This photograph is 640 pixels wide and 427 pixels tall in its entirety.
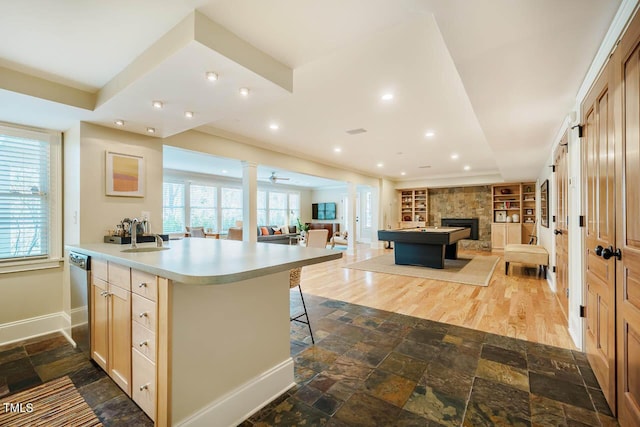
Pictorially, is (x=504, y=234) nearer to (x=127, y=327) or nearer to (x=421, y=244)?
(x=421, y=244)

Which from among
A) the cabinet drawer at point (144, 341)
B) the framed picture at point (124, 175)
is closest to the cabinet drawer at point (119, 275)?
the cabinet drawer at point (144, 341)

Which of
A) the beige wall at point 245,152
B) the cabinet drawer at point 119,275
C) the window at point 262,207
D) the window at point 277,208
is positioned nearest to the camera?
the cabinet drawer at point 119,275

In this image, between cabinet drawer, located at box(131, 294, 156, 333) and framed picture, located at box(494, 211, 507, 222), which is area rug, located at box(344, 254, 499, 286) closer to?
framed picture, located at box(494, 211, 507, 222)

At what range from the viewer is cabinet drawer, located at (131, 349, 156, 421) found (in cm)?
149

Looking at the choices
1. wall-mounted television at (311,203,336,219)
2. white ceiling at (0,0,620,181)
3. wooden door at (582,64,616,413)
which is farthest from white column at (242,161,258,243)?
wall-mounted television at (311,203,336,219)

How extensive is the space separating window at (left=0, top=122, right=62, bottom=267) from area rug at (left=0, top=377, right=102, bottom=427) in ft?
4.93

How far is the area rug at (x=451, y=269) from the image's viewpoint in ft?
16.5

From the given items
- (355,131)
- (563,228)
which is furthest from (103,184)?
(563,228)

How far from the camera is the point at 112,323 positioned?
1903mm

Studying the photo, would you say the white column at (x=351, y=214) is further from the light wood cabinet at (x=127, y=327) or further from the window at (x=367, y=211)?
the light wood cabinet at (x=127, y=327)

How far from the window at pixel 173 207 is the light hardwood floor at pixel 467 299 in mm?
5194

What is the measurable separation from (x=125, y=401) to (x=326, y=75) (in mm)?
2973

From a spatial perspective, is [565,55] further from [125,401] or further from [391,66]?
[125,401]

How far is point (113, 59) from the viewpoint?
203 centimetres
